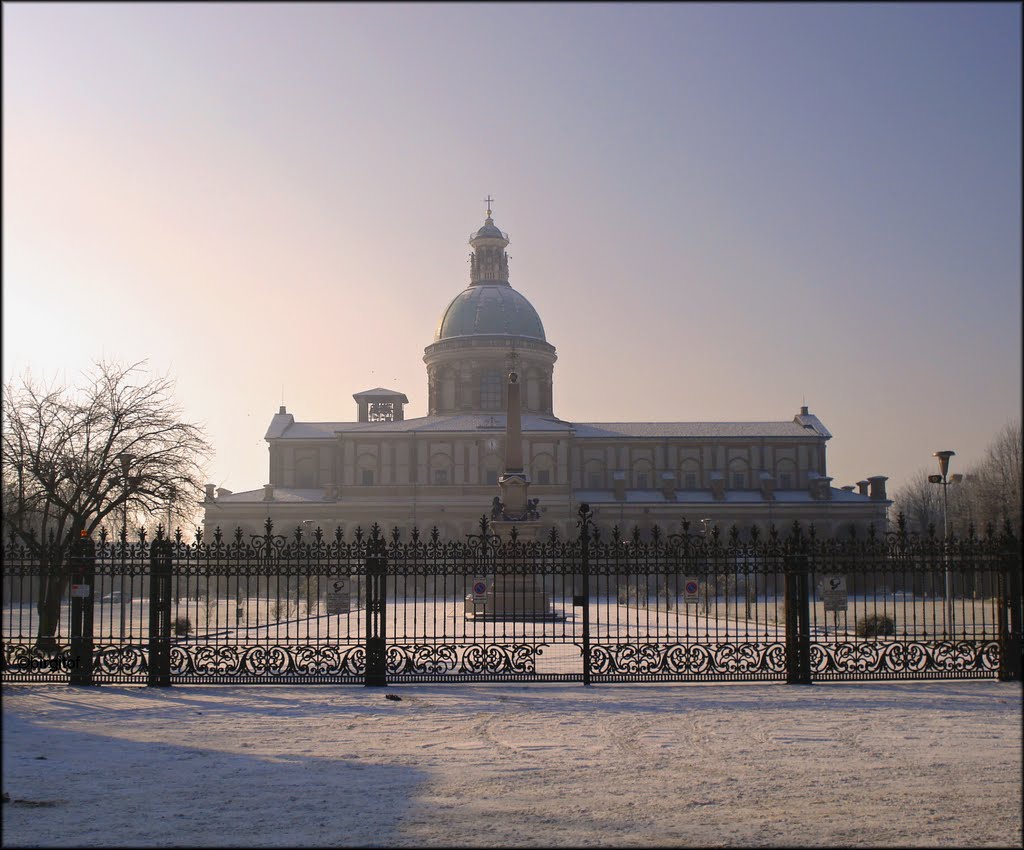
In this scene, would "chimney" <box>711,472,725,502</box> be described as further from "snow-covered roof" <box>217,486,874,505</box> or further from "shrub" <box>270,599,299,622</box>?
"shrub" <box>270,599,299,622</box>

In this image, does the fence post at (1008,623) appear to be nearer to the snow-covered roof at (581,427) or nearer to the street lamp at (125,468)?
the street lamp at (125,468)

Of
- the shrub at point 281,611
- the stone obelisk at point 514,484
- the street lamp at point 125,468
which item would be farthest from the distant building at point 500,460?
the street lamp at point 125,468

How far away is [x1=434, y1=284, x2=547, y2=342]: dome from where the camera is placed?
7775 centimetres

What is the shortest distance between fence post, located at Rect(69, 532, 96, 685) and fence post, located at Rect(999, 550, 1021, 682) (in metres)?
14.9

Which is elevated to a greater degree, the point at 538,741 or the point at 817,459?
the point at 817,459

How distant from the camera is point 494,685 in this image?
16859mm

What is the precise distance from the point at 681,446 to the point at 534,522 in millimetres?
47119

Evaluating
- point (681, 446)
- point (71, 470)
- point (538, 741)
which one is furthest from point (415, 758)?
point (681, 446)

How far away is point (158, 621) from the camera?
17.0 meters

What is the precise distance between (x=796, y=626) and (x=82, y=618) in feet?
39.0

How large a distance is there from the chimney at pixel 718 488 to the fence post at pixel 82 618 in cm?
5771

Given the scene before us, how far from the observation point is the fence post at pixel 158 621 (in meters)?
A: 16.8

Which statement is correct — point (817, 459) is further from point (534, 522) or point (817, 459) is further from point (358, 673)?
point (358, 673)

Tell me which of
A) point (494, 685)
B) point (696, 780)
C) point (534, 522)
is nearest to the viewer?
point (696, 780)
